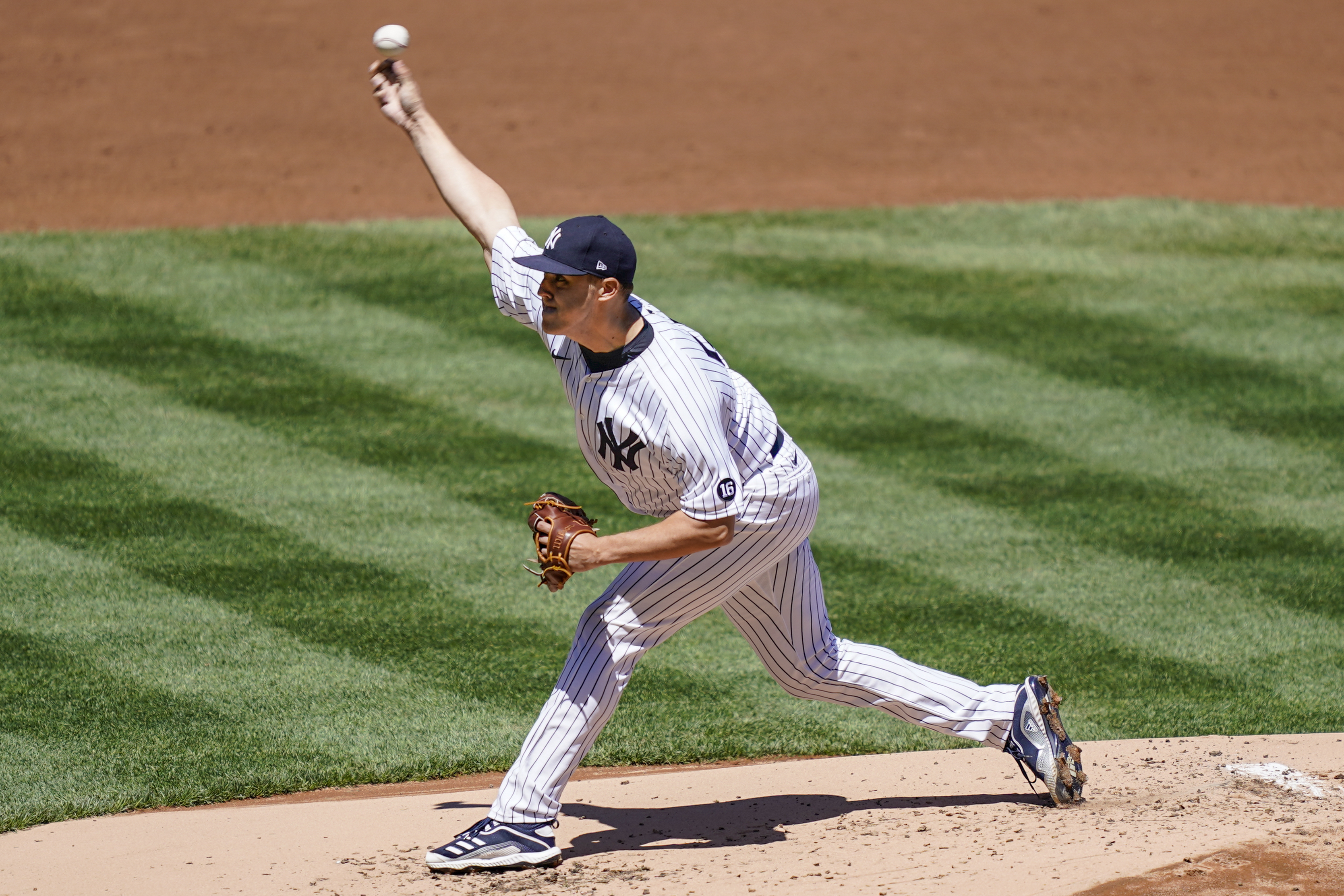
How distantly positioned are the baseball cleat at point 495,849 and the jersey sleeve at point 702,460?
0.93m

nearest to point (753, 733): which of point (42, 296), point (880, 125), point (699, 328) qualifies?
point (699, 328)

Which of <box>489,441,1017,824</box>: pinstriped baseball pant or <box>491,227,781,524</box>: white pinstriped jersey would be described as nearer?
<box>491,227,781,524</box>: white pinstriped jersey

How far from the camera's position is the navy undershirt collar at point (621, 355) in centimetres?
386

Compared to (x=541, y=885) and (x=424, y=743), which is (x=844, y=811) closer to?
(x=541, y=885)

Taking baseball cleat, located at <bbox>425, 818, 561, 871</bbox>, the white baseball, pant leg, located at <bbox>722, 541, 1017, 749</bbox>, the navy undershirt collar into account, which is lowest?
baseball cleat, located at <bbox>425, 818, 561, 871</bbox>

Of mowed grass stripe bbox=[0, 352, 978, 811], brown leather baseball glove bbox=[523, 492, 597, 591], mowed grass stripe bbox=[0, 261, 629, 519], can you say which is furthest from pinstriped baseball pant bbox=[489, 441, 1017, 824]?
mowed grass stripe bbox=[0, 261, 629, 519]

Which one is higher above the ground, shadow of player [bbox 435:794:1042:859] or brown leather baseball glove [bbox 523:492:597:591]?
brown leather baseball glove [bbox 523:492:597:591]

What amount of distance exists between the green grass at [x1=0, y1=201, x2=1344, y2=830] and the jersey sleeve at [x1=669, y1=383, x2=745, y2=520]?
160 cm

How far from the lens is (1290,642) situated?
5949mm

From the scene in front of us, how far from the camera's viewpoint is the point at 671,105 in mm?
14391

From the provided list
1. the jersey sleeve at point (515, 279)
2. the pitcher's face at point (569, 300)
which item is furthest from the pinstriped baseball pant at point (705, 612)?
the jersey sleeve at point (515, 279)

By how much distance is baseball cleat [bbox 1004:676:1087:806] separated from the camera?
4320mm

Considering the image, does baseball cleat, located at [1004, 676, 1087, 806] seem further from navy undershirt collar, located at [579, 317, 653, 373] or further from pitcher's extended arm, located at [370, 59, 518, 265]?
pitcher's extended arm, located at [370, 59, 518, 265]

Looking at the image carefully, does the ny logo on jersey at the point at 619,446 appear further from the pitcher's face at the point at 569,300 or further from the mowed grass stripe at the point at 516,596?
the mowed grass stripe at the point at 516,596
